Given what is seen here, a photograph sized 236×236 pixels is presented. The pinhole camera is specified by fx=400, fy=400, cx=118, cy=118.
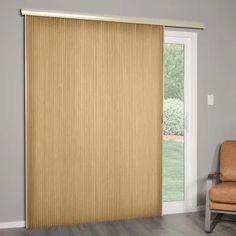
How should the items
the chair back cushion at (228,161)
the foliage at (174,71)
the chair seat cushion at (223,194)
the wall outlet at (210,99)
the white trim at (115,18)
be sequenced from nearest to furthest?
the chair seat cushion at (223,194)
the white trim at (115,18)
the chair back cushion at (228,161)
the foliage at (174,71)
the wall outlet at (210,99)

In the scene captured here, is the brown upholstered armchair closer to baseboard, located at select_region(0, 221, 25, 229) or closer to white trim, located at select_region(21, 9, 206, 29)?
white trim, located at select_region(21, 9, 206, 29)

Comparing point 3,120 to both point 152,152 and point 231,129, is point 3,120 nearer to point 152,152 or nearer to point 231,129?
point 152,152

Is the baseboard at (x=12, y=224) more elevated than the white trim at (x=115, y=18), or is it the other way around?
the white trim at (x=115, y=18)

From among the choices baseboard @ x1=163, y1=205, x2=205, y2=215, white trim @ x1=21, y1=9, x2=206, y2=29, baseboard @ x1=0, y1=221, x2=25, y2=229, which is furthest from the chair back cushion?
baseboard @ x1=0, y1=221, x2=25, y2=229

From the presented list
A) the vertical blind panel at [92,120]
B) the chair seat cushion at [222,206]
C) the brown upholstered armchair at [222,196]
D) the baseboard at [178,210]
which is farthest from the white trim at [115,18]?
the baseboard at [178,210]

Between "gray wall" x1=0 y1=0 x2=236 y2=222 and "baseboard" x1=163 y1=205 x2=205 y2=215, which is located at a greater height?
"gray wall" x1=0 y1=0 x2=236 y2=222

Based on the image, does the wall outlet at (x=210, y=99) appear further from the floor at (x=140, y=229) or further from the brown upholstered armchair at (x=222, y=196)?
the floor at (x=140, y=229)

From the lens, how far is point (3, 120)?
3939 mm

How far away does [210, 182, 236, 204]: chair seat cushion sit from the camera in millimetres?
3800

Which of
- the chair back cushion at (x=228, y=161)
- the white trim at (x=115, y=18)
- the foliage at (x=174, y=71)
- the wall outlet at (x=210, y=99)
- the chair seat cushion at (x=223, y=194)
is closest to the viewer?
the chair seat cushion at (x=223, y=194)

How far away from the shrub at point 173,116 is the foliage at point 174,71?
7 cm

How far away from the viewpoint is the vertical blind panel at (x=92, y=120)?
4.00 m

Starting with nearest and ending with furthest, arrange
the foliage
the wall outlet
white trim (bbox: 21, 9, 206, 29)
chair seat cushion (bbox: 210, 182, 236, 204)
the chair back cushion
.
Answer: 1. chair seat cushion (bbox: 210, 182, 236, 204)
2. white trim (bbox: 21, 9, 206, 29)
3. the chair back cushion
4. the foliage
5. the wall outlet

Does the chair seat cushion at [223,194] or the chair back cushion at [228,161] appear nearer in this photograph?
the chair seat cushion at [223,194]
